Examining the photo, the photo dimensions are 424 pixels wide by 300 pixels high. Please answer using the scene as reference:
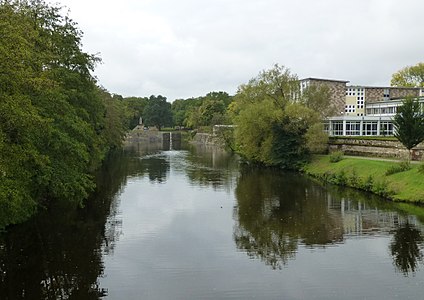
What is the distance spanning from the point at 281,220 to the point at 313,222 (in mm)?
1695

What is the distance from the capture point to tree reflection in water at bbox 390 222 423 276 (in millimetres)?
17000

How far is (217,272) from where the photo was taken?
53.6 feet

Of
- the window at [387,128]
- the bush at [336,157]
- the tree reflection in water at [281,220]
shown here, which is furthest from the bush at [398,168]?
the window at [387,128]

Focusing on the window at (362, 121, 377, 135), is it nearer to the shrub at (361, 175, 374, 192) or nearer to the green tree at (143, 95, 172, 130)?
the shrub at (361, 175, 374, 192)

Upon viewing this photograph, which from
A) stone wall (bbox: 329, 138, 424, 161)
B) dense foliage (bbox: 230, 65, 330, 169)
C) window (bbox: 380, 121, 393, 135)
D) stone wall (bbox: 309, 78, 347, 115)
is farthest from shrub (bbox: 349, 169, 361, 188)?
stone wall (bbox: 309, 78, 347, 115)

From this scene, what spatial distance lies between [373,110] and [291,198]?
165ft

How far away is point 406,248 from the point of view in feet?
62.7

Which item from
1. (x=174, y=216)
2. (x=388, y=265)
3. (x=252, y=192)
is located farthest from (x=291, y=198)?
(x=388, y=265)

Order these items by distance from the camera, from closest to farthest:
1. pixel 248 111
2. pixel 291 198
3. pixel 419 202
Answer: pixel 419 202
pixel 291 198
pixel 248 111

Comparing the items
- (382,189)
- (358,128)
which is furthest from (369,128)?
(382,189)

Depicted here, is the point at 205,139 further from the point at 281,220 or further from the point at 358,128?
the point at 281,220

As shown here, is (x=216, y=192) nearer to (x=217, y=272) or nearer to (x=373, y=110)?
(x=217, y=272)

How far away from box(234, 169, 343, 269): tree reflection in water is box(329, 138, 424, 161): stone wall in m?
8.76

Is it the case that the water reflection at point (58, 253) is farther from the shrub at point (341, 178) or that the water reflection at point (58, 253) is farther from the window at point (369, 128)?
the window at point (369, 128)
